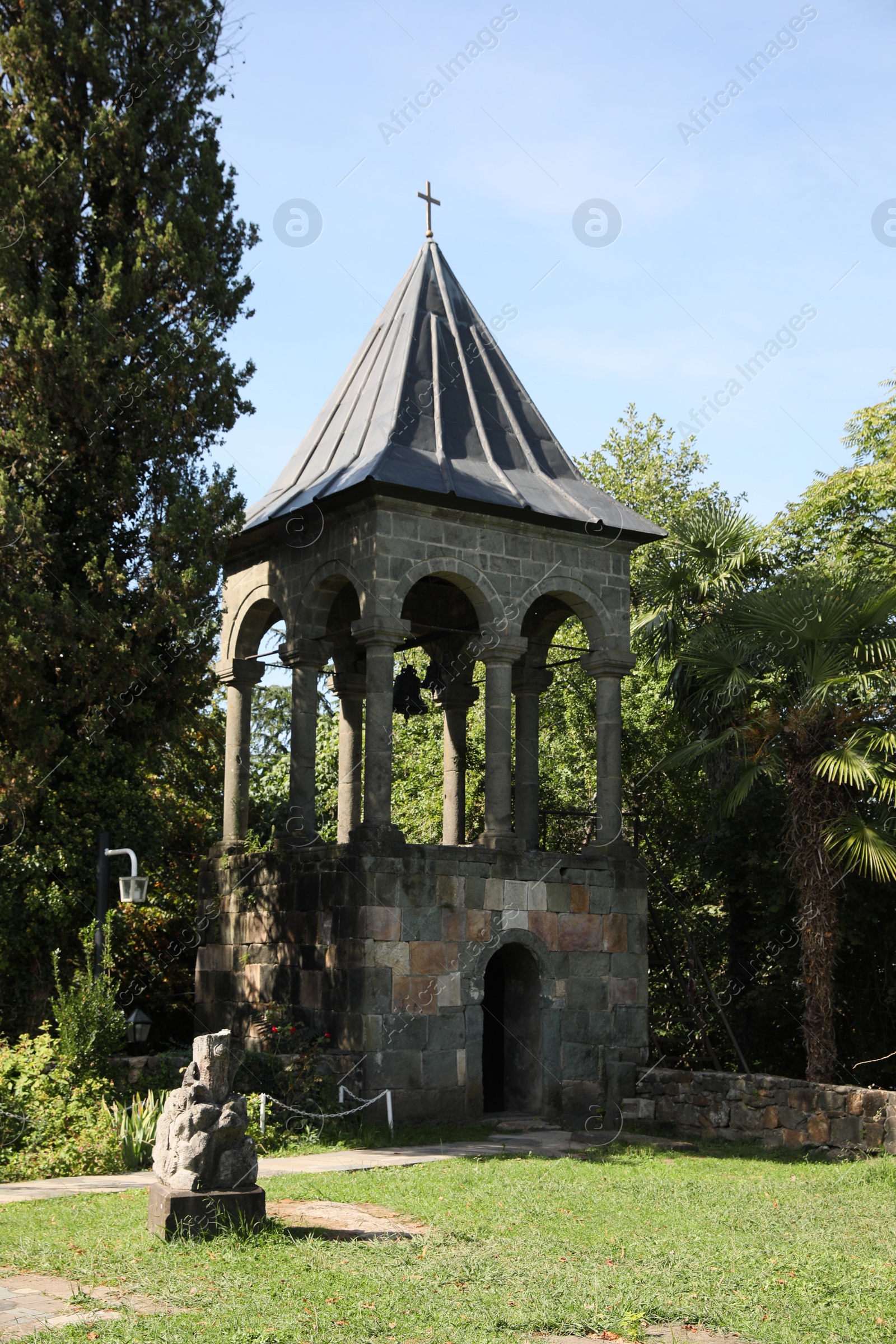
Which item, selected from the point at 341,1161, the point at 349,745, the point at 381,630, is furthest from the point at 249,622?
the point at 341,1161

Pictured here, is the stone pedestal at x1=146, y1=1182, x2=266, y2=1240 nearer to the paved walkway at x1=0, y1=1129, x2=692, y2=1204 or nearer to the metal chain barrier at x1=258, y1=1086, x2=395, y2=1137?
the paved walkway at x1=0, y1=1129, x2=692, y2=1204

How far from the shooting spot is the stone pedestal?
8.45 m

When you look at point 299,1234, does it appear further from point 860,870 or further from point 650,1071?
point 860,870

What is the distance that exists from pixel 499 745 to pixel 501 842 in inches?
45.2

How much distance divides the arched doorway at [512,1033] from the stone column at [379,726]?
2465 millimetres

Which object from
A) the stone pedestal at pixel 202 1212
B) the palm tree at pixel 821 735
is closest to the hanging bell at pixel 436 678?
the palm tree at pixel 821 735

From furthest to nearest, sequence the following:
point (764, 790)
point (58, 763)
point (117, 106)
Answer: point (764, 790), point (117, 106), point (58, 763)

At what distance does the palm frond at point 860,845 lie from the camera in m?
14.0

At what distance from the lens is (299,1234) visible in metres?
8.70

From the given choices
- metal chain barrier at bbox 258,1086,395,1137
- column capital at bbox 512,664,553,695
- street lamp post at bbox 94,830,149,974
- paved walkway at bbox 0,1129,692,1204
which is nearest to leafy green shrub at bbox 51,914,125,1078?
street lamp post at bbox 94,830,149,974

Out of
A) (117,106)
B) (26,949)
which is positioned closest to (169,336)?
(117,106)

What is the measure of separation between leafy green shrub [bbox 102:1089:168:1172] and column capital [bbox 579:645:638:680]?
766 centimetres

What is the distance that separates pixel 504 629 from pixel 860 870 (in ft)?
16.6

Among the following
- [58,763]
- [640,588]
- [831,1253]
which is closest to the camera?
[831,1253]
